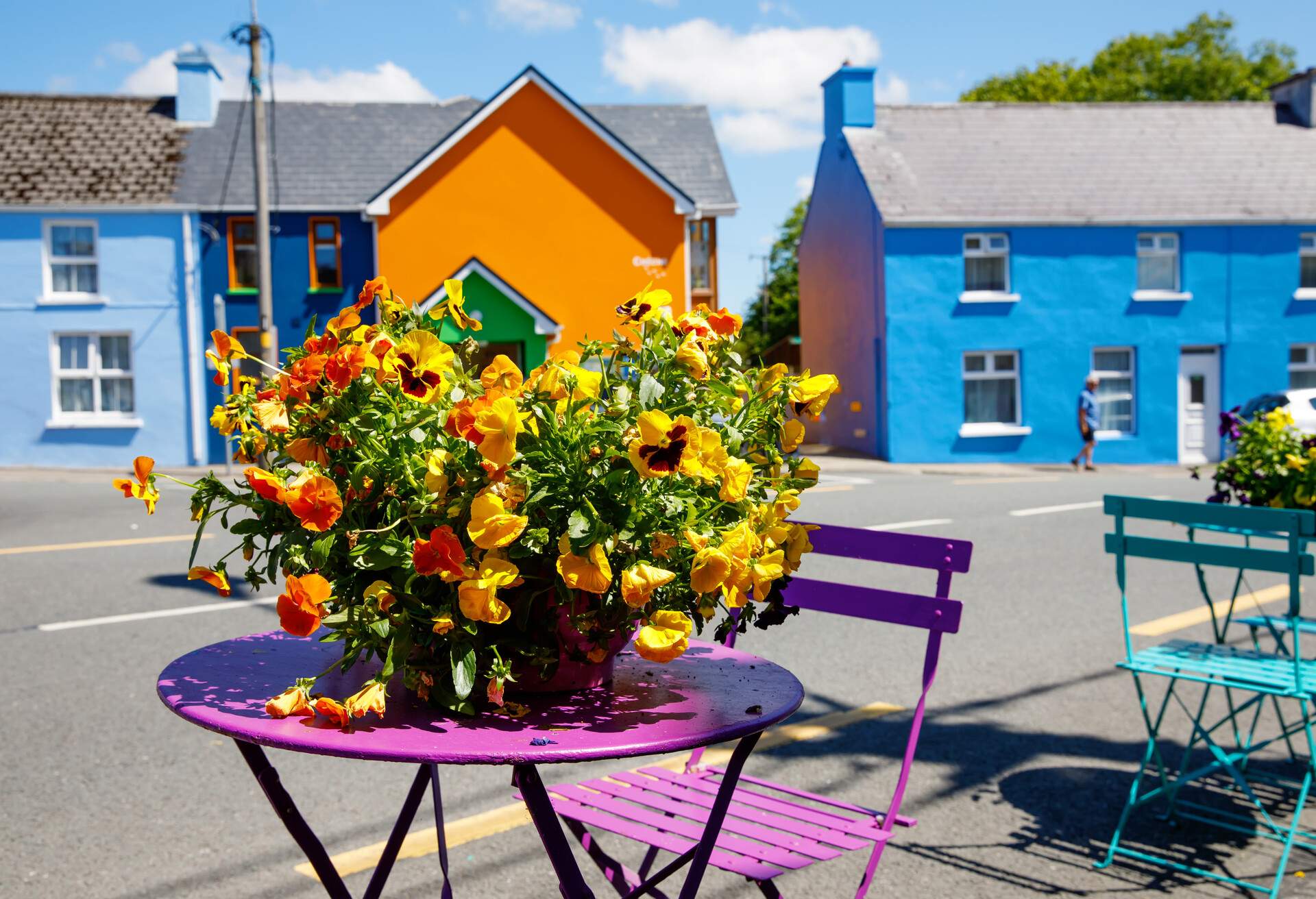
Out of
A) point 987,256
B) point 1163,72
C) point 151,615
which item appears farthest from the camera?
point 1163,72

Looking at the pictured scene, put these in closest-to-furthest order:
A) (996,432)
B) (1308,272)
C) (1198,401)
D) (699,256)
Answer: (996,432)
(1198,401)
(1308,272)
(699,256)

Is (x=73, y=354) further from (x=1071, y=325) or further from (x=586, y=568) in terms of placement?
(x=586, y=568)

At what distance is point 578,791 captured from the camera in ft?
10.2

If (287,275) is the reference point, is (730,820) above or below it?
below

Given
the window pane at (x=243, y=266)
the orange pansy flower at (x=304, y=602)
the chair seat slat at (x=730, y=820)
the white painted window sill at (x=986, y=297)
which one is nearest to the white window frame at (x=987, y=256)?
the white painted window sill at (x=986, y=297)

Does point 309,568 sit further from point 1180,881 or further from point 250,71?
point 250,71

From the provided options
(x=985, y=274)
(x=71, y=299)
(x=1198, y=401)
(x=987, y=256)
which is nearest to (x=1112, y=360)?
(x=1198, y=401)

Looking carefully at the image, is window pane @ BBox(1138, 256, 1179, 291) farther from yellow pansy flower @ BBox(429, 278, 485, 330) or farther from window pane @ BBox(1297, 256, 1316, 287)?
yellow pansy flower @ BBox(429, 278, 485, 330)

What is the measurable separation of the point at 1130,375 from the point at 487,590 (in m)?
26.3

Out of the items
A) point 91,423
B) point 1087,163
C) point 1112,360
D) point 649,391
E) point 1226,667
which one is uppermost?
point 1087,163

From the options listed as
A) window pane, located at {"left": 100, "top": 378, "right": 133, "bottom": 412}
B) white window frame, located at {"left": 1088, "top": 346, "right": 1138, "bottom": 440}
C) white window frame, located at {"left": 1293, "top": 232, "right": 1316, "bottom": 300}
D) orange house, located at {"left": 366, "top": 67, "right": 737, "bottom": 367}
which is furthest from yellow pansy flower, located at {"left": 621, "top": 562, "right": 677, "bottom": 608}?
white window frame, located at {"left": 1293, "top": 232, "right": 1316, "bottom": 300}

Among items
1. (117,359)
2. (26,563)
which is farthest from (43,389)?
(26,563)

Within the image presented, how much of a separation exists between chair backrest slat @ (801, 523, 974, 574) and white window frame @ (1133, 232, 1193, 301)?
24940 millimetres

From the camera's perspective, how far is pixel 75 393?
24.3 meters
